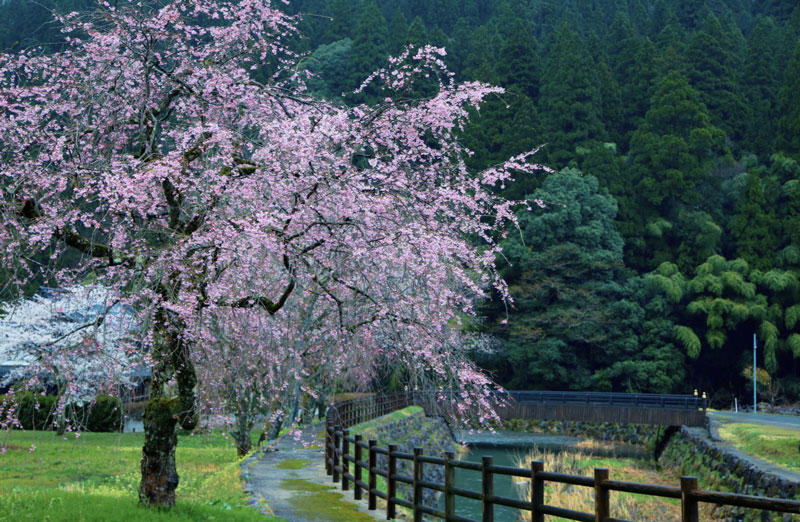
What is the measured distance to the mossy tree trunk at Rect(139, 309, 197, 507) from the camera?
9414 millimetres

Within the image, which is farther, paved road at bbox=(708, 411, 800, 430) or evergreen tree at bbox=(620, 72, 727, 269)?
evergreen tree at bbox=(620, 72, 727, 269)

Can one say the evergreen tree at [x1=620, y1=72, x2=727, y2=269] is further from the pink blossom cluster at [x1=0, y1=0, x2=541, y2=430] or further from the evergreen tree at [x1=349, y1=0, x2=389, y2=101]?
the pink blossom cluster at [x1=0, y1=0, x2=541, y2=430]

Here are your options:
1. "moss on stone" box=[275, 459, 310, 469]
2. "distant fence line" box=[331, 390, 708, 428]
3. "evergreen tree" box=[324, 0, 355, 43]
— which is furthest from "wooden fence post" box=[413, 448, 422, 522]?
"evergreen tree" box=[324, 0, 355, 43]

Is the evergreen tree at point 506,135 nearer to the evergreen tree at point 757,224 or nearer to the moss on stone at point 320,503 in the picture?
the evergreen tree at point 757,224

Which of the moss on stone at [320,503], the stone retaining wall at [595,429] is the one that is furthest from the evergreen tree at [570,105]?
the moss on stone at [320,503]

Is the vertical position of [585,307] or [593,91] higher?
[593,91]

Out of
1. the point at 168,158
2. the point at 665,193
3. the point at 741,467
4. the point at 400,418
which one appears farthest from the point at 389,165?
the point at 665,193

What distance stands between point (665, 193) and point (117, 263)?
43057 millimetres

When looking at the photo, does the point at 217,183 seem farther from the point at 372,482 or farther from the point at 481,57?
the point at 481,57

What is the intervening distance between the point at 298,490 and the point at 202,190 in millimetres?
6404

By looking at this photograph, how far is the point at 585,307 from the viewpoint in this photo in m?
41.4

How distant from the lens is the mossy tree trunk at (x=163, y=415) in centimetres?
941

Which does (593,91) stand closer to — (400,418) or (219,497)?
(400,418)

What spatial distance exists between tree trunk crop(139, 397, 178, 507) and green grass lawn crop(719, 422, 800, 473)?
549 inches
